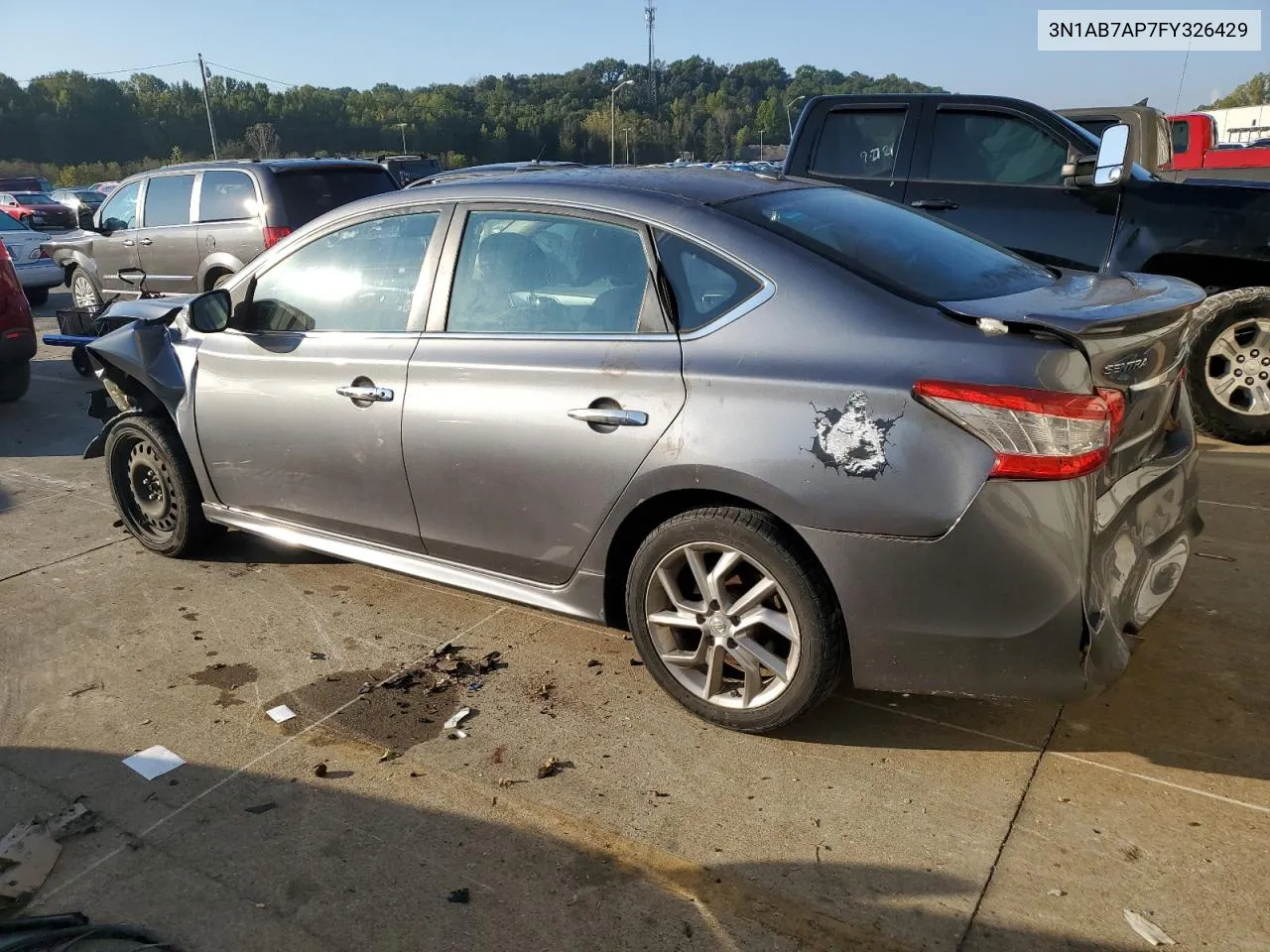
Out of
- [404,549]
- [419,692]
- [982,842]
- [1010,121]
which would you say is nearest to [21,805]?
[419,692]

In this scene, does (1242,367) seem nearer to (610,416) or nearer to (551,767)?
(610,416)

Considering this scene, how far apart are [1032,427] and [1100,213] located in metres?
4.30

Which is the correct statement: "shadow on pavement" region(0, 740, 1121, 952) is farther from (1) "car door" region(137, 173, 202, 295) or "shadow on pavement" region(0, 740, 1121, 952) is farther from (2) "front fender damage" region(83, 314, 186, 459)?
(1) "car door" region(137, 173, 202, 295)

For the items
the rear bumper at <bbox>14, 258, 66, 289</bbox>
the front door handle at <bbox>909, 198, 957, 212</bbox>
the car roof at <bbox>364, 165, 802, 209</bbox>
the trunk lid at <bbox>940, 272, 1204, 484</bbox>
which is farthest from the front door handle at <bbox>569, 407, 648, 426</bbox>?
the rear bumper at <bbox>14, 258, 66, 289</bbox>

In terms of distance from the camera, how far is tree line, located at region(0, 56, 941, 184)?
7662cm

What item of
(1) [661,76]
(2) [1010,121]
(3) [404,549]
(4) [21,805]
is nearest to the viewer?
(4) [21,805]

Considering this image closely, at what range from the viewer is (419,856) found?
265 cm

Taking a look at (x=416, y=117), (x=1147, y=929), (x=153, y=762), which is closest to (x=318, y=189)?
(x=153, y=762)

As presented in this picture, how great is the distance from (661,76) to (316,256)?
350ft

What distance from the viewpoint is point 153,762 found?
3143 mm

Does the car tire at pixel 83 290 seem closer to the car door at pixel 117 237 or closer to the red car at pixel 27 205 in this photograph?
the car door at pixel 117 237

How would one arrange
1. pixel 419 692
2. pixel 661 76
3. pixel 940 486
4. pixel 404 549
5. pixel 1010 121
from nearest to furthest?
1. pixel 940 486
2. pixel 419 692
3. pixel 404 549
4. pixel 1010 121
5. pixel 661 76

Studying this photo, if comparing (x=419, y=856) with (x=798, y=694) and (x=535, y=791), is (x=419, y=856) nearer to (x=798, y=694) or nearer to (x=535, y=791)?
(x=535, y=791)

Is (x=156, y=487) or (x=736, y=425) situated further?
(x=156, y=487)
